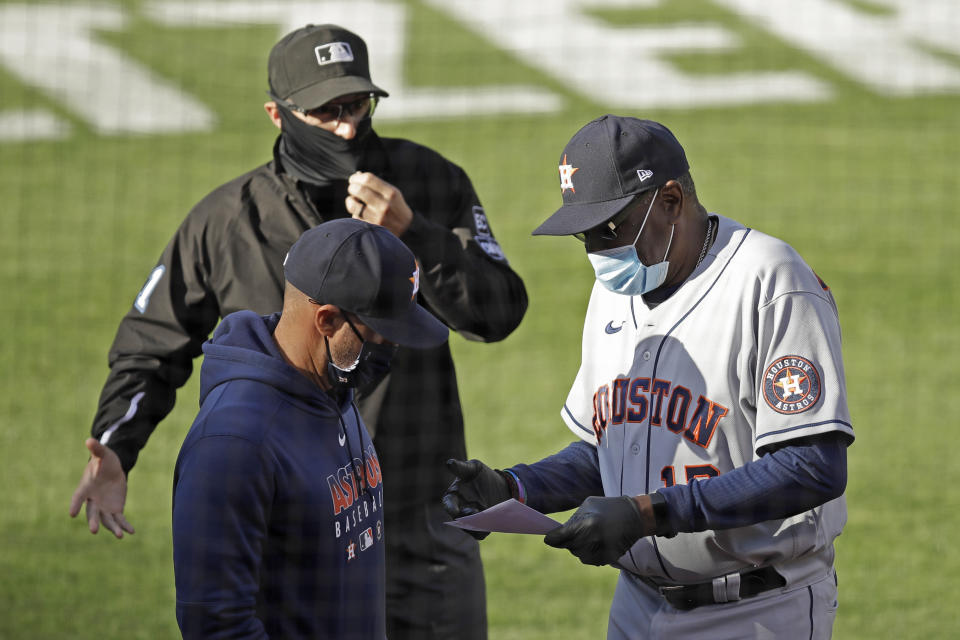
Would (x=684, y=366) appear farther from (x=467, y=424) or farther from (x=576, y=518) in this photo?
(x=467, y=424)

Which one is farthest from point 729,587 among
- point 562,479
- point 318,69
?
point 318,69

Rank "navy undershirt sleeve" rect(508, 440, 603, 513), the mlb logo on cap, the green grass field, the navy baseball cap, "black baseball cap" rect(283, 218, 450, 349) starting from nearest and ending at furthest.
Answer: "black baseball cap" rect(283, 218, 450, 349) → the navy baseball cap → "navy undershirt sleeve" rect(508, 440, 603, 513) → the mlb logo on cap → the green grass field

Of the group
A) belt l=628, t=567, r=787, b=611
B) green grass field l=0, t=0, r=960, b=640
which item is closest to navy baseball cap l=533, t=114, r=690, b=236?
belt l=628, t=567, r=787, b=611

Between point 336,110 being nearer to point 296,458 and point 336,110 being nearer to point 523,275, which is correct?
point 296,458

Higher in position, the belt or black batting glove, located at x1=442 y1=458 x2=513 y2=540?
black batting glove, located at x1=442 y1=458 x2=513 y2=540

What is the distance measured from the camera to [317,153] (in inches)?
153

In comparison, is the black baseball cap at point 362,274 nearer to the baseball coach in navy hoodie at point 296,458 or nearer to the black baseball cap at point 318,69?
the baseball coach in navy hoodie at point 296,458

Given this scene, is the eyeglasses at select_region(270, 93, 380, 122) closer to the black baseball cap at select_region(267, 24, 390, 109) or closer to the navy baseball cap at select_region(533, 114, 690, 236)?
the black baseball cap at select_region(267, 24, 390, 109)

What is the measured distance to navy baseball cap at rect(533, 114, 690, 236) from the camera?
2725mm

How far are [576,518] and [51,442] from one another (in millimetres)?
7517

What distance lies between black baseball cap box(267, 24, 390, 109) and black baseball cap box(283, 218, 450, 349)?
129 centimetres

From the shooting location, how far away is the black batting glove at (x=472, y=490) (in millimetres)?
2875

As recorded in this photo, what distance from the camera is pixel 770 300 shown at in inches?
103

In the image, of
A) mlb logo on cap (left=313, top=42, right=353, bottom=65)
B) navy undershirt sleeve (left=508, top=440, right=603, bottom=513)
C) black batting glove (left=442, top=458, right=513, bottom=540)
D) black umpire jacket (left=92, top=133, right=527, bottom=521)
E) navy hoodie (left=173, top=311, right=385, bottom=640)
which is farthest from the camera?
mlb logo on cap (left=313, top=42, right=353, bottom=65)
